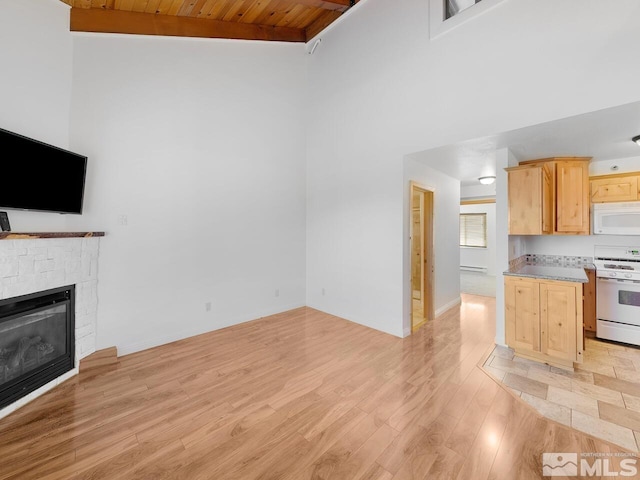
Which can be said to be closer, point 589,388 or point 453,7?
point 589,388

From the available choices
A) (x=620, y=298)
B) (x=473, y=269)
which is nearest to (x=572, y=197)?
(x=620, y=298)

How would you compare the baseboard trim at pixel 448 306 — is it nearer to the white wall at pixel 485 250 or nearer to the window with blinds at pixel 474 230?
the white wall at pixel 485 250

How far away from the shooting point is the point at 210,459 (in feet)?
5.87

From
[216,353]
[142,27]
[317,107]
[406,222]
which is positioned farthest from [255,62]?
[216,353]

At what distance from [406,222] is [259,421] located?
290 centimetres

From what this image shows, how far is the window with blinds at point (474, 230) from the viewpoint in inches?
356

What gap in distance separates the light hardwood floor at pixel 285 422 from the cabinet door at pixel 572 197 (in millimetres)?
1990

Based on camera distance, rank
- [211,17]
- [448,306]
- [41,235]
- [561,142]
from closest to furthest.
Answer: [41,235], [561,142], [211,17], [448,306]

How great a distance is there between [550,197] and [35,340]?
5.85 metres

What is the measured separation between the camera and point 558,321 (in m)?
2.93

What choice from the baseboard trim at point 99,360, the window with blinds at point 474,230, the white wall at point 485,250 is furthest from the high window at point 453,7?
the window with blinds at point 474,230

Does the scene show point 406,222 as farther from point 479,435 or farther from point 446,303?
point 479,435

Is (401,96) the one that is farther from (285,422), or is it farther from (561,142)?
(285,422)

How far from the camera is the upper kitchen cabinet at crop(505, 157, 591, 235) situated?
10.8 ft
